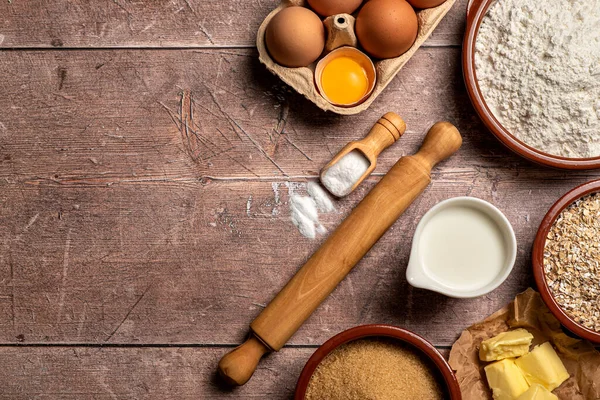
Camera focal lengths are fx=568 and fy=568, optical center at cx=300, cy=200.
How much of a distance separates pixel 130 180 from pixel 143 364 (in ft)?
1.26

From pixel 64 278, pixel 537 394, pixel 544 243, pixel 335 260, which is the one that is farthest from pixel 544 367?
pixel 64 278

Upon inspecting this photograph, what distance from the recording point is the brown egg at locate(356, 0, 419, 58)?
1.06m

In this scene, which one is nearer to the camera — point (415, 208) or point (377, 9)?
point (377, 9)

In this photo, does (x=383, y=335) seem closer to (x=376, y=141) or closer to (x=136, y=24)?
(x=376, y=141)

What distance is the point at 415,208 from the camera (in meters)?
1.18

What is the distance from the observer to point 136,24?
3.99 ft

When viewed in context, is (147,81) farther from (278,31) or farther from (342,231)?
(342,231)

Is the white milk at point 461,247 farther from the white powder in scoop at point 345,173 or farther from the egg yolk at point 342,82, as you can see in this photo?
the egg yolk at point 342,82

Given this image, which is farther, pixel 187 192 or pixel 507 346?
pixel 187 192

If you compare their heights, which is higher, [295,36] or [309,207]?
[295,36]

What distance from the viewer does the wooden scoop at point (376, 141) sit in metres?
1.12

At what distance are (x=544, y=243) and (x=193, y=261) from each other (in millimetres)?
700

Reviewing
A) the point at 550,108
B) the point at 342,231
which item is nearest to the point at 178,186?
the point at 342,231

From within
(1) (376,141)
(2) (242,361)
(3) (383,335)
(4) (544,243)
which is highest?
(1) (376,141)
